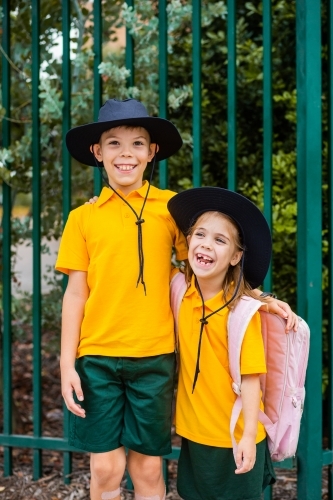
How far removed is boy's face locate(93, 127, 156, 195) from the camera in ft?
8.10

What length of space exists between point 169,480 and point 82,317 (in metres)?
1.43

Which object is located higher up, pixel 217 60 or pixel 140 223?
pixel 217 60

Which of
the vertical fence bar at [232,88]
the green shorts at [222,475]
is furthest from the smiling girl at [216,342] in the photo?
the vertical fence bar at [232,88]

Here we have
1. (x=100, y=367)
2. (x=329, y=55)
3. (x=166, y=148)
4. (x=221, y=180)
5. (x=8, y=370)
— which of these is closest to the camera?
(x=100, y=367)

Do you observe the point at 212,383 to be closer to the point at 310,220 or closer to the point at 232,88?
the point at 310,220

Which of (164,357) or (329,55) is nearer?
(164,357)

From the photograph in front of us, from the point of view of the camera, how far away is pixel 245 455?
228cm

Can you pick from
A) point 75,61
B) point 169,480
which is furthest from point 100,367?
point 75,61

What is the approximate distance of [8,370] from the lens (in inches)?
133

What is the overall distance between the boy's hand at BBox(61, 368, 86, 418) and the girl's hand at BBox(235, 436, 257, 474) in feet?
1.79

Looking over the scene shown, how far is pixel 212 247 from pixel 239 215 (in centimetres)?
16

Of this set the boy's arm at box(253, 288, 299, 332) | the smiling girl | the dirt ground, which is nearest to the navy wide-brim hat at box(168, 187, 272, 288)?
the smiling girl

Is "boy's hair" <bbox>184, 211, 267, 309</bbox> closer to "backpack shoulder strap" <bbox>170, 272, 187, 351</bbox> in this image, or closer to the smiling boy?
"backpack shoulder strap" <bbox>170, 272, 187, 351</bbox>

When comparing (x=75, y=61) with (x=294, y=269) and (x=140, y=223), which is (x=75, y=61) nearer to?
(x=140, y=223)
